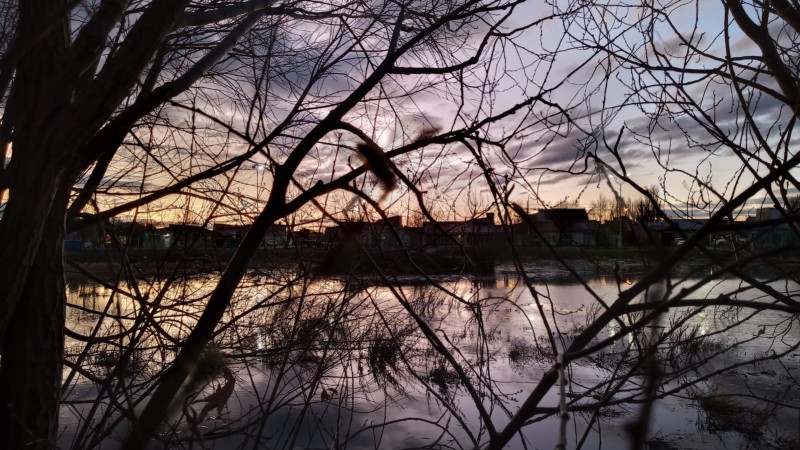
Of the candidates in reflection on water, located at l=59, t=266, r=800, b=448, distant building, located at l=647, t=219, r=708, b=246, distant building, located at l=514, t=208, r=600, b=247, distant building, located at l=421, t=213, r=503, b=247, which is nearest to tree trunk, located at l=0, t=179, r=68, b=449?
reflection on water, located at l=59, t=266, r=800, b=448

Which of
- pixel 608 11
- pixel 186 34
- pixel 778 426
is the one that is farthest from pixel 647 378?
pixel 778 426

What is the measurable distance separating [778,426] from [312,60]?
20.1 ft

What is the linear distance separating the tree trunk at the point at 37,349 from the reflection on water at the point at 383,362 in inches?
5.2

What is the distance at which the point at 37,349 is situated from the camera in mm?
1583

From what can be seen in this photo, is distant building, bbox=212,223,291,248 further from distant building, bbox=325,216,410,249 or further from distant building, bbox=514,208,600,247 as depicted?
distant building, bbox=514,208,600,247

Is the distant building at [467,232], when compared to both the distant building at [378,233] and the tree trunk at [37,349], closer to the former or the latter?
the distant building at [378,233]

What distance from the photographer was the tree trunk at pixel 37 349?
1.56 meters

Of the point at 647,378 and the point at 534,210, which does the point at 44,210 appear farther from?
the point at 647,378

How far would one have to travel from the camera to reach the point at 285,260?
307 cm

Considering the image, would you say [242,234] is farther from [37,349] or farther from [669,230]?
[669,230]

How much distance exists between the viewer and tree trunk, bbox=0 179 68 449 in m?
1.56

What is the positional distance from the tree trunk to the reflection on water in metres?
0.13

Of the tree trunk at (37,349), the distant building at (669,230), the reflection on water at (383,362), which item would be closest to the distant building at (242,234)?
the reflection on water at (383,362)

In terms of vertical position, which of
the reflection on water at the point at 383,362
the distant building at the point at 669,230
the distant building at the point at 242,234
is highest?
the distant building at the point at 242,234
